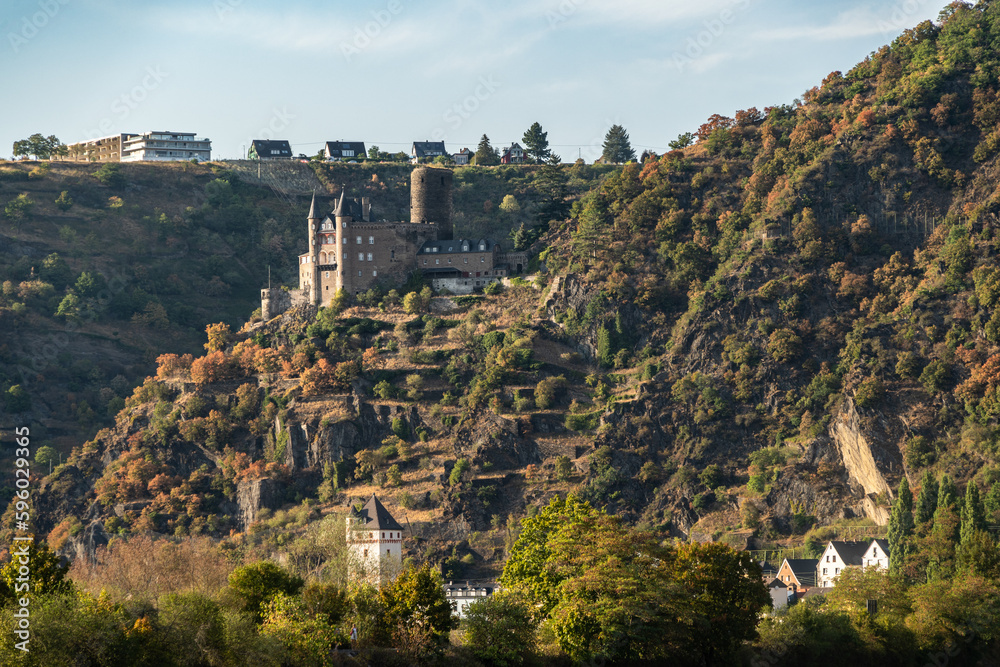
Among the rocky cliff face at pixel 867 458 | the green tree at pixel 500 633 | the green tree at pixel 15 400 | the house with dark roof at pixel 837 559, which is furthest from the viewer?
the green tree at pixel 15 400

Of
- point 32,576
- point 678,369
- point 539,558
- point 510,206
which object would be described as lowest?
point 539,558

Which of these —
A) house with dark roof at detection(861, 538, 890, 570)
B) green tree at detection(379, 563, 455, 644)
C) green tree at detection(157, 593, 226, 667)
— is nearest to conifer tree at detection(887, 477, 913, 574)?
house with dark roof at detection(861, 538, 890, 570)

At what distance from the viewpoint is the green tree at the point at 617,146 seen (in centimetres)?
17975

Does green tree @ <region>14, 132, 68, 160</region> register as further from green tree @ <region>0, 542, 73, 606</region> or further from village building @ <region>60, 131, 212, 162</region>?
green tree @ <region>0, 542, 73, 606</region>

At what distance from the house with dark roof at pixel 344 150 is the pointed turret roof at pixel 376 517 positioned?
288ft

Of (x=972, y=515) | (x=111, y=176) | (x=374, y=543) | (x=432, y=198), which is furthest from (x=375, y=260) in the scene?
(x=972, y=515)

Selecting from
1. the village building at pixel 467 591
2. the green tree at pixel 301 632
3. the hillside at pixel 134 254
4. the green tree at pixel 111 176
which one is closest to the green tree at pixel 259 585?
the green tree at pixel 301 632

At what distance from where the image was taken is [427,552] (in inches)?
4028

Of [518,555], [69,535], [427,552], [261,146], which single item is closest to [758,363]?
[427,552]

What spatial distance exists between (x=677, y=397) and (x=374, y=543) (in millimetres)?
28287

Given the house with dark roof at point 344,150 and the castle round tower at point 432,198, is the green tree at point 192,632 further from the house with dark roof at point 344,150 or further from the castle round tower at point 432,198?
the house with dark roof at point 344,150

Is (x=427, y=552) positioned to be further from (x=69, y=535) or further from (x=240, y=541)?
(x=69, y=535)

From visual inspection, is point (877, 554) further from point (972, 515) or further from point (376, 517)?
point (376, 517)

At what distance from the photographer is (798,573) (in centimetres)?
→ 9606
